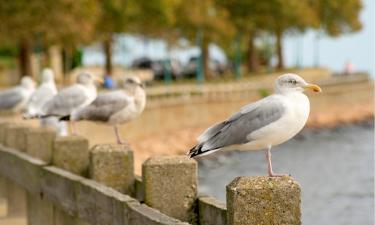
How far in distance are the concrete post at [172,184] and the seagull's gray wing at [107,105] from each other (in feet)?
15.5

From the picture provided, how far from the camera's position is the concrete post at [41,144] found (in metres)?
11.7

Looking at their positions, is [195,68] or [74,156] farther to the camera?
[195,68]

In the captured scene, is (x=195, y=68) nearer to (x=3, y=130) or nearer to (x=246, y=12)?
(x=246, y=12)

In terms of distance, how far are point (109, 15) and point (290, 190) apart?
46363mm

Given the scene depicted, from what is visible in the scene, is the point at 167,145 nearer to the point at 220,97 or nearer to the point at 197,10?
the point at 220,97

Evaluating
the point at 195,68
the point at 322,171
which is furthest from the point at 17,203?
the point at 195,68

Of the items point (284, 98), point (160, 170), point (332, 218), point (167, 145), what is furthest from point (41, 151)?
point (167, 145)

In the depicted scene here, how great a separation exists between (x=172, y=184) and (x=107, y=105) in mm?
5065

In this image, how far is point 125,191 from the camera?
9234 millimetres

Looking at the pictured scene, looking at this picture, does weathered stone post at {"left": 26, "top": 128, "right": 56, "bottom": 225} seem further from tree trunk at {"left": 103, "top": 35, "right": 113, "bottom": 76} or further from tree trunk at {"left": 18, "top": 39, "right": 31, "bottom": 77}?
tree trunk at {"left": 103, "top": 35, "right": 113, "bottom": 76}

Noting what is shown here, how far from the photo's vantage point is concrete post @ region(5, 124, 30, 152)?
41.3 feet

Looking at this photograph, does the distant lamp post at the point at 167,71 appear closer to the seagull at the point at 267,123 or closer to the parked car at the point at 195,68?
the parked car at the point at 195,68

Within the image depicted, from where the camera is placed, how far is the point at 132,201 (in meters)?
7.41

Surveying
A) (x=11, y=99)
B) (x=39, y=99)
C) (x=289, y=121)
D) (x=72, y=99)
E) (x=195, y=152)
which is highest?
(x=289, y=121)
